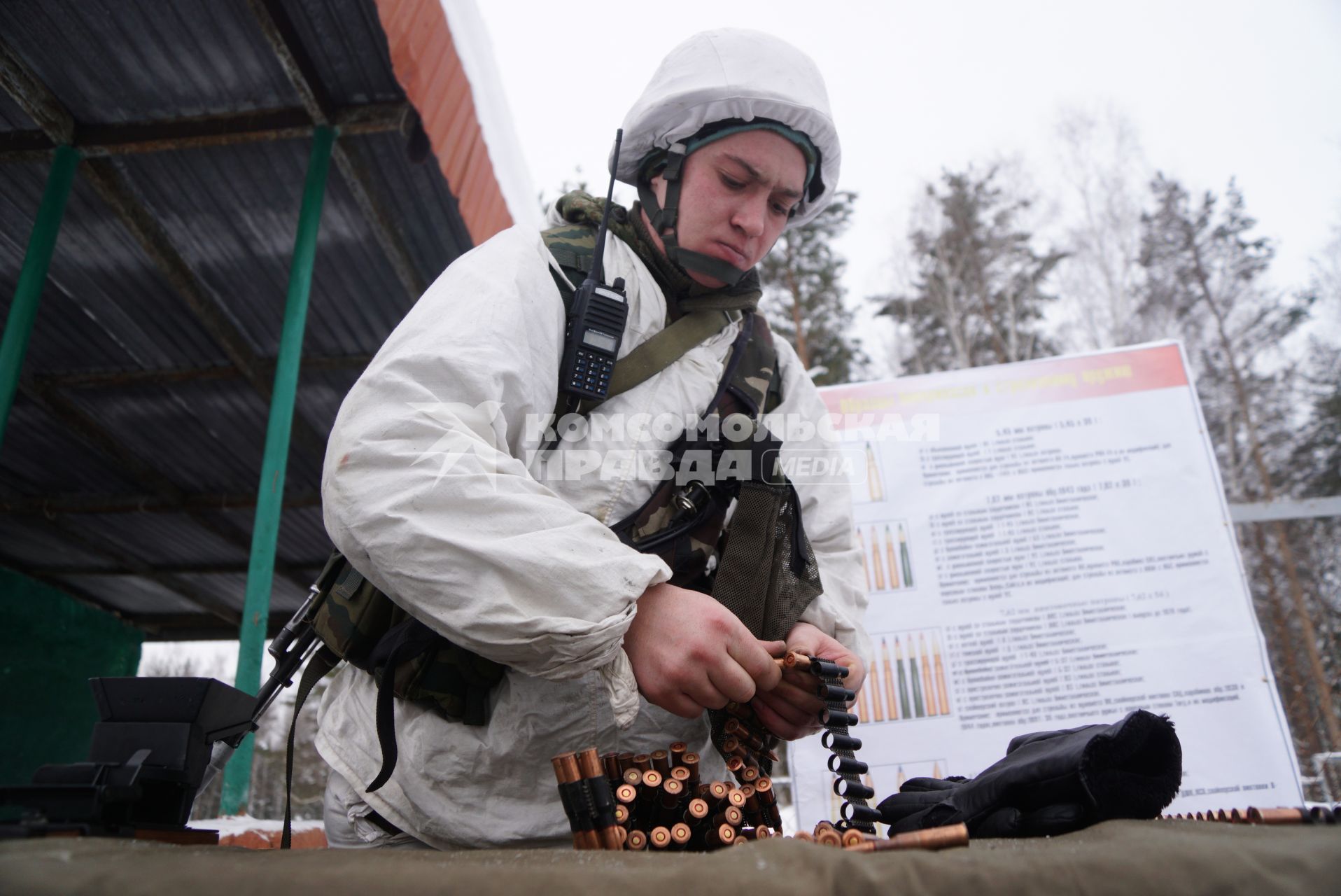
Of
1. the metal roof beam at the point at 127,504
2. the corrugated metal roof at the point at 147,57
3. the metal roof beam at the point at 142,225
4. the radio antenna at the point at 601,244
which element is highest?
the corrugated metal roof at the point at 147,57

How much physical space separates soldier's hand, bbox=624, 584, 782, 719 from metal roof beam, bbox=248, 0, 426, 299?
4110mm

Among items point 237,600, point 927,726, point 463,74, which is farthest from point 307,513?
point 927,726

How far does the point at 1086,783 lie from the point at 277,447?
4815 millimetres

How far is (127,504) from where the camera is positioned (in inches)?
364

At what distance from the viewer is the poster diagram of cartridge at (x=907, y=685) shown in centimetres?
426

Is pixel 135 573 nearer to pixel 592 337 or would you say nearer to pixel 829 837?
pixel 592 337

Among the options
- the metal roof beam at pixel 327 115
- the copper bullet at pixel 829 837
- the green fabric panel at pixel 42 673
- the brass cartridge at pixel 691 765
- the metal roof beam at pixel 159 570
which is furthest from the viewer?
the metal roof beam at pixel 159 570

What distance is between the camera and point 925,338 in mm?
20359

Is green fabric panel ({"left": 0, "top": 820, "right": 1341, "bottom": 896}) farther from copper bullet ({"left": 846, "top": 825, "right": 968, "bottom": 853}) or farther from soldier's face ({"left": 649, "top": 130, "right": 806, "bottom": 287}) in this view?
soldier's face ({"left": 649, "top": 130, "right": 806, "bottom": 287})

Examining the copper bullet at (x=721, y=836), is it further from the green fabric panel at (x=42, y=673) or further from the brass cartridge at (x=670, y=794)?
the green fabric panel at (x=42, y=673)

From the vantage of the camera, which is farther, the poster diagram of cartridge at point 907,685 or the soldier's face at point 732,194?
the poster diagram of cartridge at point 907,685

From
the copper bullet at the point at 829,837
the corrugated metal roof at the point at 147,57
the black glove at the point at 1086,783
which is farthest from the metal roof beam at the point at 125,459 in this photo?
the black glove at the point at 1086,783

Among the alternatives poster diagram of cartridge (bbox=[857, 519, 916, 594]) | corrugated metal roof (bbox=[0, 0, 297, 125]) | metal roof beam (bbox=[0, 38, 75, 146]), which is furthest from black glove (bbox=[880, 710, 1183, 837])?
metal roof beam (bbox=[0, 38, 75, 146])

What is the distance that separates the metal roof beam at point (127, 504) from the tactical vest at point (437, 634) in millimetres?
8167
